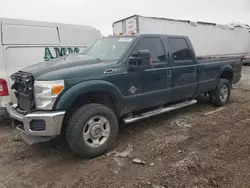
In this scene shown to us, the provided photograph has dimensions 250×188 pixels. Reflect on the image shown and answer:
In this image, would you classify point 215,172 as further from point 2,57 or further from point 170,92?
point 2,57

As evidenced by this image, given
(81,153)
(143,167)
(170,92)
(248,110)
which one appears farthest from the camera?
(248,110)

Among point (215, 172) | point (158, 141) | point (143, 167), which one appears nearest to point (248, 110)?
point (158, 141)

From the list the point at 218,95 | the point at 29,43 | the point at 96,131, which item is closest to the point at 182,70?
the point at 218,95

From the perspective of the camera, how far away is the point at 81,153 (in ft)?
11.2

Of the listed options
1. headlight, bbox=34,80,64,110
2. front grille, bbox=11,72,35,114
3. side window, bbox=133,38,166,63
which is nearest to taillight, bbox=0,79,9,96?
front grille, bbox=11,72,35,114

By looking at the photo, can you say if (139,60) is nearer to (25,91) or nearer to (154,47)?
(154,47)

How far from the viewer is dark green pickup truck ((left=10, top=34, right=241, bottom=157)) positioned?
3.25m

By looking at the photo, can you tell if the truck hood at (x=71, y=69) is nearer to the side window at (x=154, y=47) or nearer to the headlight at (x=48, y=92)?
the headlight at (x=48, y=92)

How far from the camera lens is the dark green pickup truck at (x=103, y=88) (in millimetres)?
3252

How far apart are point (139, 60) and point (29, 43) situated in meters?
3.15

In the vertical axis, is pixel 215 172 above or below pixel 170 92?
below

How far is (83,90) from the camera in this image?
3404 millimetres

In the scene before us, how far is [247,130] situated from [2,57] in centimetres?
518

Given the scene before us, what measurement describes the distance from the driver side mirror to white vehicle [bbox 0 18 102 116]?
256cm
